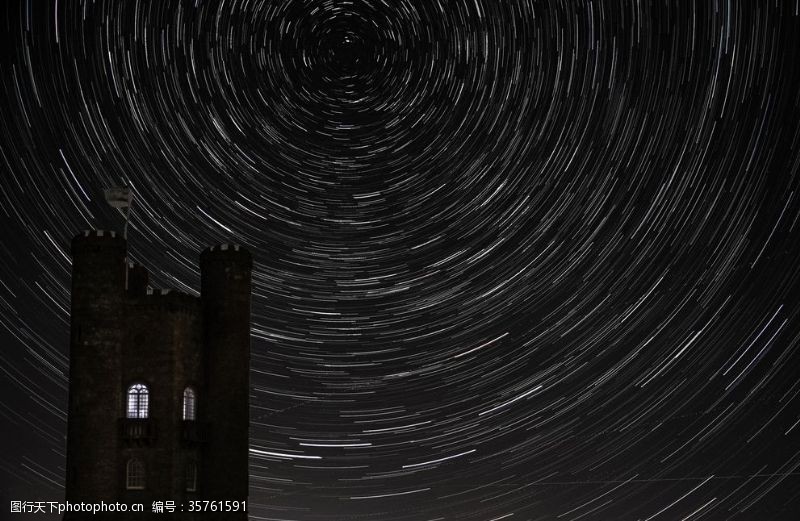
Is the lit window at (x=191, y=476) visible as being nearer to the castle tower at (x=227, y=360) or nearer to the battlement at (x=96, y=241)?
the castle tower at (x=227, y=360)

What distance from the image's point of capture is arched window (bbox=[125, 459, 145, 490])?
220 feet

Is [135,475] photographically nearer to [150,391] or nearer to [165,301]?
[150,391]

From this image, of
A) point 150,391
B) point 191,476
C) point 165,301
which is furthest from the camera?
point 165,301

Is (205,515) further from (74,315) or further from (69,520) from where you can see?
(74,315)

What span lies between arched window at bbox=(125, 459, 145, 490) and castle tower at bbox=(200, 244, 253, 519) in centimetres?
377

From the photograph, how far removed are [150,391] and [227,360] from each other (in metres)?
4.73

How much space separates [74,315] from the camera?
6769 cm

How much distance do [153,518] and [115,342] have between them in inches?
367

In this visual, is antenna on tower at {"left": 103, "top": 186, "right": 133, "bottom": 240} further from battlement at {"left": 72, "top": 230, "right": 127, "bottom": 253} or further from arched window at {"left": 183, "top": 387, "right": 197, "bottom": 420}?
arched window at {"left": 183, "top": 387, "right": 197, "bottom": 420}

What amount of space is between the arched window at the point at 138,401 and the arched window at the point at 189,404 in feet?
7.11

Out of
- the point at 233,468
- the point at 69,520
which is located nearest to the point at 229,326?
the point at 233,468

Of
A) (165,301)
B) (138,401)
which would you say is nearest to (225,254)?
(165,301)

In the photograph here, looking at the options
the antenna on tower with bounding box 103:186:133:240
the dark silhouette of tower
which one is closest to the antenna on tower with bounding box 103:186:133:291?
the antenna on tower with bounding box 103:186:133:240

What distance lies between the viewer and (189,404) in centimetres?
7012
